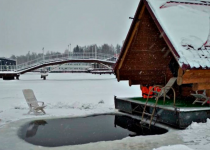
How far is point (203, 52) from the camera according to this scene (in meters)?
7.49

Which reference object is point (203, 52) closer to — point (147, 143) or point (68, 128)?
point (147, 143)

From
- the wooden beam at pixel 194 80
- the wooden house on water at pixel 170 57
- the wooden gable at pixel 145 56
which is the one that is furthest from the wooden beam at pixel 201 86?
the wooden gable at pixel 145 56

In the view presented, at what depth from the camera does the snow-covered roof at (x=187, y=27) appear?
282 inches

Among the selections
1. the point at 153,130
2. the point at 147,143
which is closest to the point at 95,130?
the point at 153,130

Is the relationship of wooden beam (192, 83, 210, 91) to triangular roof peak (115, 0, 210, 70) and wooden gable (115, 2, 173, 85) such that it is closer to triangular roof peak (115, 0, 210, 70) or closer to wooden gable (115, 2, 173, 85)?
triangular roof peak (115, 0, 210, 70)

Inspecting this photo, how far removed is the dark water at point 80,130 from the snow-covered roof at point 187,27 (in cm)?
214

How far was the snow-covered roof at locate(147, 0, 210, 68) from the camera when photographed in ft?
23.5

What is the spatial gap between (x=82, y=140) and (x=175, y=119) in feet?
8.56

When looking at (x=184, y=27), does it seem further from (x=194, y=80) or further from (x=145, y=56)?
(x=145, y=56)

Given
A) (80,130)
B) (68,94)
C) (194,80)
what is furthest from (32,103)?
(68,94)

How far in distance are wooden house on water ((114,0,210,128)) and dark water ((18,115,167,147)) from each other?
62cm

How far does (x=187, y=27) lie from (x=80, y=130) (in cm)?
436

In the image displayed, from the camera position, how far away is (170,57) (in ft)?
35.7

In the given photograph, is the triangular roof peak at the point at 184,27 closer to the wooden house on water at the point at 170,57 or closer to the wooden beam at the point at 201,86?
the wooden house on water at the point at 170,57
